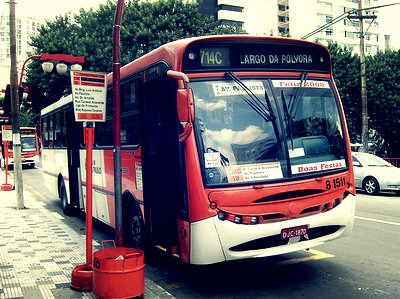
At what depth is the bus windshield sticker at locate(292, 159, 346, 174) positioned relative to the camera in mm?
5137

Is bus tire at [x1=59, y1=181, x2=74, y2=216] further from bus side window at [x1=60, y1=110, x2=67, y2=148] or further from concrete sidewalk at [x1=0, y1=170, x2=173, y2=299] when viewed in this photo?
bus side window at [x1=60, y1=110, x2=67, y2=148]

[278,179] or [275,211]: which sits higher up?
[278,179]

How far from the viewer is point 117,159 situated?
221 inches

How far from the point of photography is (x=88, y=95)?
18.1 feet

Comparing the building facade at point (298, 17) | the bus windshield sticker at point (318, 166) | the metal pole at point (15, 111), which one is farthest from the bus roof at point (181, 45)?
the building facade at point (298, 17)

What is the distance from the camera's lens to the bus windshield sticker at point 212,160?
15.7 ft

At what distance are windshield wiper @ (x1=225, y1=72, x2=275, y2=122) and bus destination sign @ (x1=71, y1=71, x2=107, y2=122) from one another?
67.1 inches

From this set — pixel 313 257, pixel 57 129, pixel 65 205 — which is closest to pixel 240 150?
pixel 313 257

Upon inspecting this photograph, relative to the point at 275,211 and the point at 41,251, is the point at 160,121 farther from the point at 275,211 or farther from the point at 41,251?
the point at 41,251

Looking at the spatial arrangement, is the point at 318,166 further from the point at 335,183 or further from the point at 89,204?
the point at 89,204

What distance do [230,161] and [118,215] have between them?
5.84ft

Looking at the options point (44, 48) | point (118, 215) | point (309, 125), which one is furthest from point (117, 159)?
point (44, 48)

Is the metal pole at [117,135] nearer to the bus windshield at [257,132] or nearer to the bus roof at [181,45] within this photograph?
the bus roof at [181,45]

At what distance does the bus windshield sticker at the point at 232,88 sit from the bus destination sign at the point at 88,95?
5.17 feet
